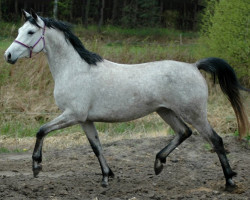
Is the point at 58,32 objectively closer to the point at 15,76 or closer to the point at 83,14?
the point at 15,76

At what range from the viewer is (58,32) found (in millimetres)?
5691

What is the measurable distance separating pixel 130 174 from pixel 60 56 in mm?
1850

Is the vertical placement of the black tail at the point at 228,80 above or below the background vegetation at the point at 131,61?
above

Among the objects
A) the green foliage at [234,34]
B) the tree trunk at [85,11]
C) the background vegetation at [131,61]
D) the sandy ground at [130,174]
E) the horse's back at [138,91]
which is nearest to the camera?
the sandy ground at [130,174]

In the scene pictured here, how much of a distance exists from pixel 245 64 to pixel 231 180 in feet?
20.2

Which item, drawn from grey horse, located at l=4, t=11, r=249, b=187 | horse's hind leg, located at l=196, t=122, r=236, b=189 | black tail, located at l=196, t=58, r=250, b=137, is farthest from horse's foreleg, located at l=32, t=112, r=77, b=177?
black tail, located at l=196, t=58, r=250, b=137

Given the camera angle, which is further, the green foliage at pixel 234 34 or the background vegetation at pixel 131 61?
the green foliage at pixel 234 34

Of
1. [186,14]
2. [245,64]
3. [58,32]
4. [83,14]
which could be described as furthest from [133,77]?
[186,14]

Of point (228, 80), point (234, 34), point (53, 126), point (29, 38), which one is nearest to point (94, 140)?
point (53, 126)

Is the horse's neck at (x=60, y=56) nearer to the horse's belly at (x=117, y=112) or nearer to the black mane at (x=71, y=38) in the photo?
the black mane at (x=71, y=38)

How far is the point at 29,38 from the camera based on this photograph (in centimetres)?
550

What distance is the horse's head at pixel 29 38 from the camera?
543 cm

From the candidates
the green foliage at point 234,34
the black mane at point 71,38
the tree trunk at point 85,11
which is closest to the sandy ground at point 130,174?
the black mane at point 71,38

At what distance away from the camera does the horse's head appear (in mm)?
5430
